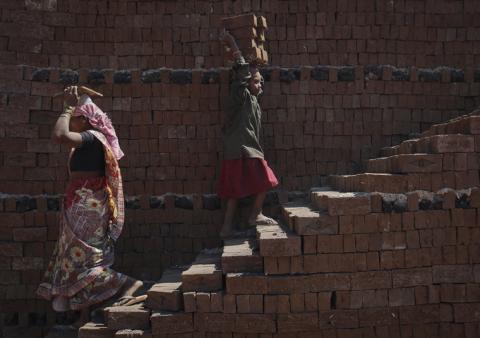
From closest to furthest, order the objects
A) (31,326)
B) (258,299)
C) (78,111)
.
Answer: (258,299)
(78,111)
(31,326)

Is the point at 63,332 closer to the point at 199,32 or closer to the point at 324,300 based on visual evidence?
the point at 324,300

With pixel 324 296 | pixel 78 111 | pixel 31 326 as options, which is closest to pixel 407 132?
pixel 324 296

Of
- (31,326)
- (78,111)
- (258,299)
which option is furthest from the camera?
(31,326)

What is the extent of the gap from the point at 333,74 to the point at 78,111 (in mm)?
3121

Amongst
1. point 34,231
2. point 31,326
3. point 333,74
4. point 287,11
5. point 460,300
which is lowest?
point 31,326

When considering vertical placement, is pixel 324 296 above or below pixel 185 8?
below

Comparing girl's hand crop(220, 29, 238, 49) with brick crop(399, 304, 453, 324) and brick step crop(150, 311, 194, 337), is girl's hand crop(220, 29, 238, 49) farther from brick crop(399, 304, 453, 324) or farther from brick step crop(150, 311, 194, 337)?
brick crop(399, 304, 453, 324)

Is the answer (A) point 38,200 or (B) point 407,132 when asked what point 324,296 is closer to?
(B) point 407,132

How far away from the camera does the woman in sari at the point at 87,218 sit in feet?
14.7

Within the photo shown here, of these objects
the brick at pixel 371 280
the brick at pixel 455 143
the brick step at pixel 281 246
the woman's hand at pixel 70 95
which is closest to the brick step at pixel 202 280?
the brick step at pixel 281 246

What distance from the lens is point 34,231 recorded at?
19.5ft

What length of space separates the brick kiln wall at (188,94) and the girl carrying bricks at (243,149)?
0.69 meters

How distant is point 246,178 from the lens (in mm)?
5316

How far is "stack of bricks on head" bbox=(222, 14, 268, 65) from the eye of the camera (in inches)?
213
